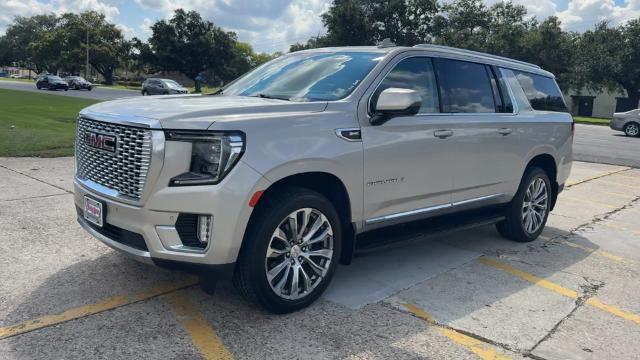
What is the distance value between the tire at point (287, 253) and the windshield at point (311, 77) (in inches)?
36.4

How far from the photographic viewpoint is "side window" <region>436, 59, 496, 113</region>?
16.2ft

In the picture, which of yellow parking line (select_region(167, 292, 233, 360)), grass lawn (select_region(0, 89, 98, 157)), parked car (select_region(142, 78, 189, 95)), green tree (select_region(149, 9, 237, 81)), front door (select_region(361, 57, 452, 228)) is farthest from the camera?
green tree (select_region(149, 9, 237, 81))

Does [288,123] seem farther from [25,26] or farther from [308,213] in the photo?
[25,26]

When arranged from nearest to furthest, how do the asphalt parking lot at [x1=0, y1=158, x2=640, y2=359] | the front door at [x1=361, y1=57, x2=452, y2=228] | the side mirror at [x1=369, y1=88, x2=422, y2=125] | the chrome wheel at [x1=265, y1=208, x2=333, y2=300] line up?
the asphalt parking lot at [x1=0, y1=158, x2=640, y2=359] → the chrome wheel at [x1=265, y1=208, x2=333, y2=300] → the side mirror at [x1=369, y1=88, x2=422, y2=125] → the front door at [x1=361, y1=57, x2=452, y2=228]

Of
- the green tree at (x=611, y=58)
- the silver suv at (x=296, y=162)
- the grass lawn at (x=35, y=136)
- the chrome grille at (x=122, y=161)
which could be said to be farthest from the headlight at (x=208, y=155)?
the green tree at (x=611, y=58)

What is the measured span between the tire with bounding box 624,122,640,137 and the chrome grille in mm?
26107

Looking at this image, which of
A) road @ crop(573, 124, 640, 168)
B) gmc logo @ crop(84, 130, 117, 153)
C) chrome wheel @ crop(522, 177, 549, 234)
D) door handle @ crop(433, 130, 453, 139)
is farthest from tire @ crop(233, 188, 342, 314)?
road @ crop(573, 124, 640, 168)

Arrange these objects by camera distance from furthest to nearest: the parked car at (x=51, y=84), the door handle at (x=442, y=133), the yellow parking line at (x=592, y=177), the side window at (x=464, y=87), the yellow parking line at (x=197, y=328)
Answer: the parked car at (x=51, y=84), the yellow parking line at (x=592, y=177), the side window at (x=464, y=87), the door handle at (x=442, y=133), the yellow parking line at (x=197, y=328)

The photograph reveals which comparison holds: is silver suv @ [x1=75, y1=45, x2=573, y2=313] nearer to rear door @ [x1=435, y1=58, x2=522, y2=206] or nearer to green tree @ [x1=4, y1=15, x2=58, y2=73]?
rear door @ [x1=435, y1=58, x2=522, y2=206]

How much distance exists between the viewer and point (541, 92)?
6.38 metres

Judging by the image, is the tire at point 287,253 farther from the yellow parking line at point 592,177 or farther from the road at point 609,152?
the road at point 609,152

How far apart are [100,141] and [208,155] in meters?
0.92

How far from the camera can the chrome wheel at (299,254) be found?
371 centimetres

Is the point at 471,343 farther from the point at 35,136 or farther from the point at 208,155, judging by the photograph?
the point at 35,136
